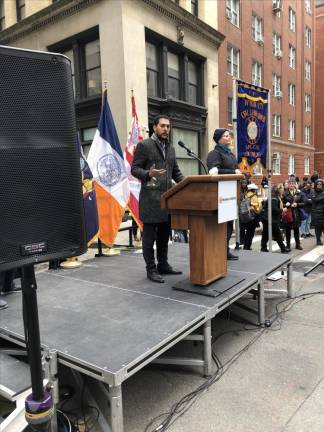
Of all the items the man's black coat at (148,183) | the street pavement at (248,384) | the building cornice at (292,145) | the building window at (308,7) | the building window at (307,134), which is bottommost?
the street pavement at (248,384)

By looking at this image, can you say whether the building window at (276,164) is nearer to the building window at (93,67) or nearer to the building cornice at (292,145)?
the building cornice at (292,145)

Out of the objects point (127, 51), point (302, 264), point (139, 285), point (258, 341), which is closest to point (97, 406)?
point (139, 285)

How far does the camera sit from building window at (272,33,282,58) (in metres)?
24.9

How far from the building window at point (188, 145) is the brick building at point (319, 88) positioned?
21.3 metres

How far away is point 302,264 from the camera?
7.59 metres

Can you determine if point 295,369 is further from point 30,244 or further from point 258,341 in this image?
point 30,244

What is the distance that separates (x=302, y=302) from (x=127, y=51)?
10.9m

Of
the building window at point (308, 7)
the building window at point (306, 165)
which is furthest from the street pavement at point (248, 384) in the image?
the building window at point (308, 7)

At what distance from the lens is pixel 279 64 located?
2591cm

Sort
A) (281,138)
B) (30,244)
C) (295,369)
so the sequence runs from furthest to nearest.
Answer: (281,138) < (295,369) < (30,244)

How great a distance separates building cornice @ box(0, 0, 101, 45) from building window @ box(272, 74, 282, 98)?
15.3 m

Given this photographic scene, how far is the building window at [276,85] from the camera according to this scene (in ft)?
82.8

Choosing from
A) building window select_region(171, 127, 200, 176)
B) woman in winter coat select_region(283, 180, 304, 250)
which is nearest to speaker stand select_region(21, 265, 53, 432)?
woman in winter coat select_region(283, 180, 304, 250)

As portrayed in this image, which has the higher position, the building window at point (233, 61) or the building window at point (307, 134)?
the building window at point (233, 61)
